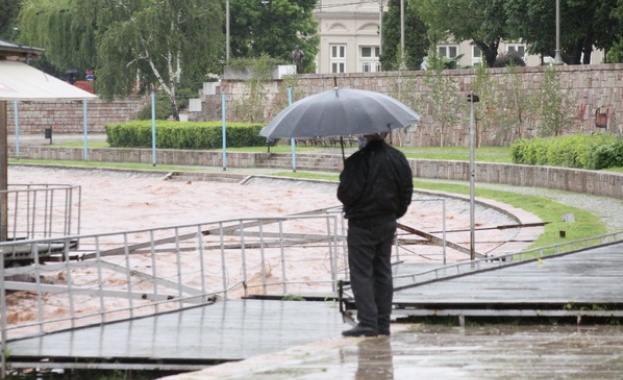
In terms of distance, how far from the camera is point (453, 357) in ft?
30.9

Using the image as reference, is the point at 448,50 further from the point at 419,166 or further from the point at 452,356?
the point at 452,356

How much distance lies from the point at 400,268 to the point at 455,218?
13.1 meters

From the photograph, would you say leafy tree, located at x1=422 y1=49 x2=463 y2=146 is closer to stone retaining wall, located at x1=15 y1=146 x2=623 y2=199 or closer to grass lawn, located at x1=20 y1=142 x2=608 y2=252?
grass lawn, located at x1=20 y1=142 x2=608 y2=252

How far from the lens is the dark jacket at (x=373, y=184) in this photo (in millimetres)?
10539

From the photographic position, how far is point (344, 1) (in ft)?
308

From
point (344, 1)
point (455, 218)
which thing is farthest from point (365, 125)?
point (344, 1)

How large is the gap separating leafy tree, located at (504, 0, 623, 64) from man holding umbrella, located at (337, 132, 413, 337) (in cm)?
3757

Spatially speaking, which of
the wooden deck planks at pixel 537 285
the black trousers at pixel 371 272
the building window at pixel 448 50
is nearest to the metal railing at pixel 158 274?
the wooden deck planks at pixel 537 285

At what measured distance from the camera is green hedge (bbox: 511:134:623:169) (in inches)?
1151

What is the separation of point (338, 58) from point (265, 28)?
2164 centimetres

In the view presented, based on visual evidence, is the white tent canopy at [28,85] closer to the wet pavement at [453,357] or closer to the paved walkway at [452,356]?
the paved walkway at [452,356]

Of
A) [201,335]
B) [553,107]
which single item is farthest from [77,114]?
[201,335]

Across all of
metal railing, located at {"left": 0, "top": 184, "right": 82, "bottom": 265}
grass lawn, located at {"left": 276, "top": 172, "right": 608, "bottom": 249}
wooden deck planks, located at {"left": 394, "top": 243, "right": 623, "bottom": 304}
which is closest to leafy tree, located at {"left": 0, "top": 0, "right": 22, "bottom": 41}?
metal railing, located at {"left": 0, "top": 184, "right": 82, "bottom": 265}

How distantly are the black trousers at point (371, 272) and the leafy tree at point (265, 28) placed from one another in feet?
206
